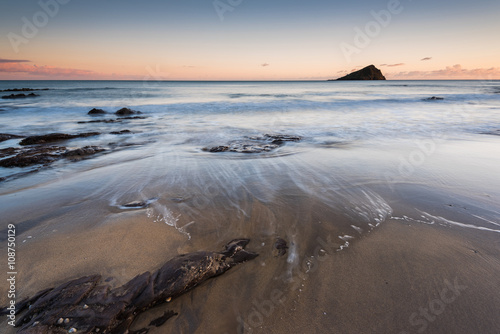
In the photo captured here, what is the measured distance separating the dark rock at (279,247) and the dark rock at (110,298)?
538 millimetres

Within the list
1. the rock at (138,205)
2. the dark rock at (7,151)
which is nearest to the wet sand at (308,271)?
the rock at (138,205)

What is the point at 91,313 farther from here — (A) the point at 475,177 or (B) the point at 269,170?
(A) the point at 475,177

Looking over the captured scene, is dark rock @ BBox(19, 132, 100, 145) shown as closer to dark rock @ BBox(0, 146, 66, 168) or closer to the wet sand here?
dark rock @ BBox(0, 146, 66, 168)

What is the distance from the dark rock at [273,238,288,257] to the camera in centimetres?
295

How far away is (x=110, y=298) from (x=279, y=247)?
6.14 ft

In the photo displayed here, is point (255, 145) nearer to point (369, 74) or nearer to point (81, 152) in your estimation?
point (81, 152)

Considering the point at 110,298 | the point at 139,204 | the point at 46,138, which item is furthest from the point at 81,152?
the point at 110,298

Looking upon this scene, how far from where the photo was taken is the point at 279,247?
305cm

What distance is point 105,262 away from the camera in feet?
9.02

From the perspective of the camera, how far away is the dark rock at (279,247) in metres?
2.95

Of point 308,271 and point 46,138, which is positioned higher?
point 308,271

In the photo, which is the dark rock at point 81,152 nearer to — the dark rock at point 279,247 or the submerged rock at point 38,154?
the submerged rock at point 38,154

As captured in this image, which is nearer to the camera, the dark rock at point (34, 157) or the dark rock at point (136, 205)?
the dark rock at point (136, 205)

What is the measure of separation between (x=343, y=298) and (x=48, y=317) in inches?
103
